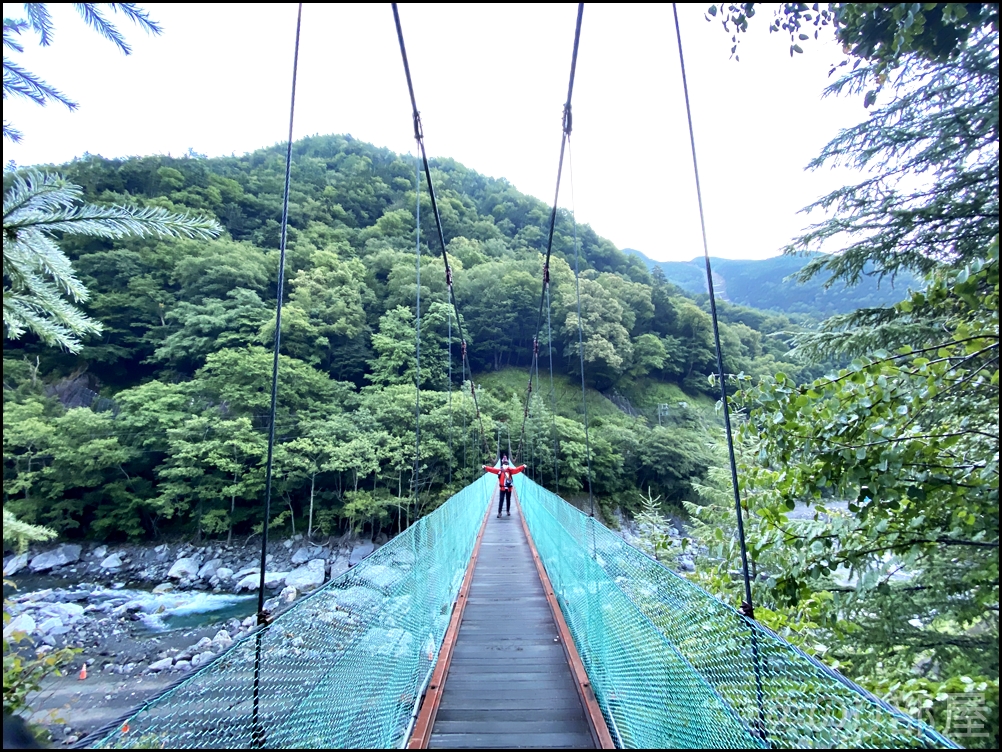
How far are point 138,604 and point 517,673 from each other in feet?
40.9

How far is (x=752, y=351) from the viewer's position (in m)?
25.8

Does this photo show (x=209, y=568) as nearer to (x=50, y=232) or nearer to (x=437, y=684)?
(x=437, y=684)

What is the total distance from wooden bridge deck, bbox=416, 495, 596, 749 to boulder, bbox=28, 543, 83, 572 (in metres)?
16.0

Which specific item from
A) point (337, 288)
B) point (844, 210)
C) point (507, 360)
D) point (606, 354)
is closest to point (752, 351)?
point (606, 354)

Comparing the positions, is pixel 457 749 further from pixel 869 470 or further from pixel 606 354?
pixel 606 354

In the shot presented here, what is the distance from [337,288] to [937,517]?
2252 centimetres

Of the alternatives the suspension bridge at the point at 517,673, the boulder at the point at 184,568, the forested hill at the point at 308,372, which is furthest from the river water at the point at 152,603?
the suspension bridge at the point at 517,673

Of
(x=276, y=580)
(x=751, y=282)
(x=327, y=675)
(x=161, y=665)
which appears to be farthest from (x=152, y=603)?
(x=751, y=282)

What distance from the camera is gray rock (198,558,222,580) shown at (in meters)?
12.3

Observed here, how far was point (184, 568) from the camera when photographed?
41.2ft

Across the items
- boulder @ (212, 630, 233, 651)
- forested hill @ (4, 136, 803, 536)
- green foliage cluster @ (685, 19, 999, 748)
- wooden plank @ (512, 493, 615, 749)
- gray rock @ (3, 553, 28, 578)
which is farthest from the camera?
forested hill @ (4, 136, 803, 536)

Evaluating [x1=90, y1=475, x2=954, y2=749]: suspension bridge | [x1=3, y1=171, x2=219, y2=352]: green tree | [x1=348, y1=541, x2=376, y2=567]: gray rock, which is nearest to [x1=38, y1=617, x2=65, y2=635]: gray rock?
[x1=348, y1=541, x2=376, y2=567]: gray rock

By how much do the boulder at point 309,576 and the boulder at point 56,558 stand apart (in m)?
6.86

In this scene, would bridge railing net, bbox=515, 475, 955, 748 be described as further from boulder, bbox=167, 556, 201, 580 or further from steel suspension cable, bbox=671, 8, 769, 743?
boulder, bbox=167, 556, 201, 580
